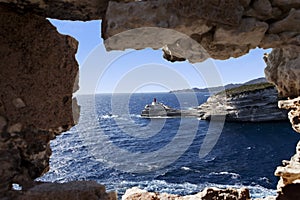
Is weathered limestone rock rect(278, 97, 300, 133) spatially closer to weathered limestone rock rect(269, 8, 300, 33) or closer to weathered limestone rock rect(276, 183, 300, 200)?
weathered limestone rock rect(276, 183, 300, 200)

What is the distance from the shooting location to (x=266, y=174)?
20141mm

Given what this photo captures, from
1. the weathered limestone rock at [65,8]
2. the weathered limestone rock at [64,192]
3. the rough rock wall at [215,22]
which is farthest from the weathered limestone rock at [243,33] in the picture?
the weathered limestone rock at [64,192]

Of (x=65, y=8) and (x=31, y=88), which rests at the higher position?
(x=65, y=8)

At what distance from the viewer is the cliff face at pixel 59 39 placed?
323cm

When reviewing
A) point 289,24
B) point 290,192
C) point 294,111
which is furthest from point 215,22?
point 290,192

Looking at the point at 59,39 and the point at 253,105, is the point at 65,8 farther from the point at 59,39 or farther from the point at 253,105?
the point at 253,105

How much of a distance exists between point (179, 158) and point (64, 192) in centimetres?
2444

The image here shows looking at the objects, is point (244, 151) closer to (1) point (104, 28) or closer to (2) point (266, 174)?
(2) point (266, 174)

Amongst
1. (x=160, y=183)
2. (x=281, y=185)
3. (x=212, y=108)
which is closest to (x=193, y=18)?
(x=281, y=185)

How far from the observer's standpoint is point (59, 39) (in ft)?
11.4

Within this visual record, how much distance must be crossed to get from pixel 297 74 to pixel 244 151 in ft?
82.1

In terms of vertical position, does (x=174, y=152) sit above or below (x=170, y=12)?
below

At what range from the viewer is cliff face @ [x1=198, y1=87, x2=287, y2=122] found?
41.5 metres

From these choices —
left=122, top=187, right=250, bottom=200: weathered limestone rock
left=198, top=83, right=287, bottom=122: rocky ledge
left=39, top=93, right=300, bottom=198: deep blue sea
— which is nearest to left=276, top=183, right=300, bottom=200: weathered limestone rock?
left=122, top=187, right=250, bottom=200: weathered limestone rock
